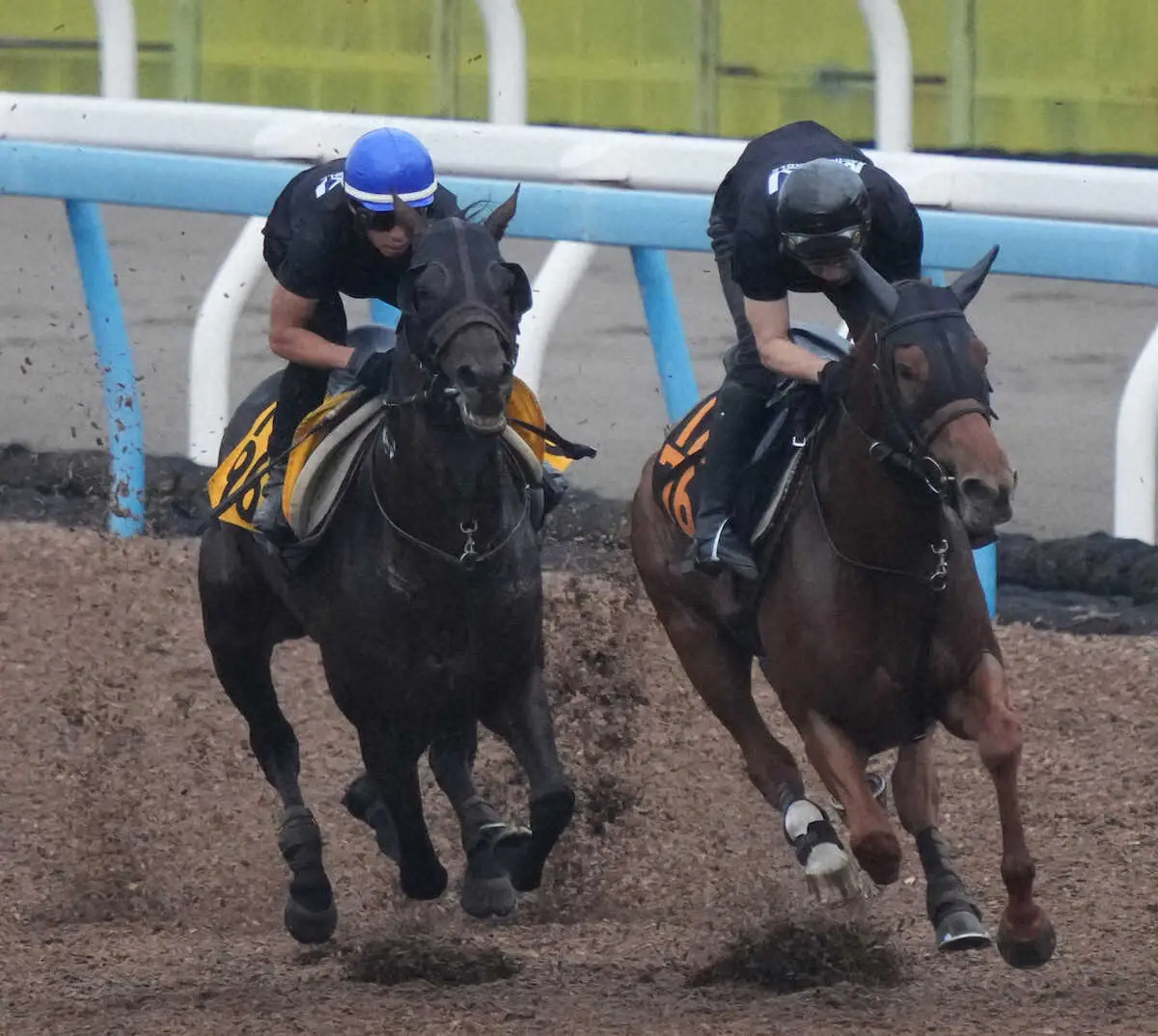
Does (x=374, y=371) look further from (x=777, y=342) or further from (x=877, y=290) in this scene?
(x=877, y=290)

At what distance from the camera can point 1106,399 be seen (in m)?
12.2

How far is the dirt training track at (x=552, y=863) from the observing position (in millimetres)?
5512

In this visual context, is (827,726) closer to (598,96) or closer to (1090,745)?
(1090,745)

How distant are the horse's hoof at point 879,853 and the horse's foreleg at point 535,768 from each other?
2.12ft

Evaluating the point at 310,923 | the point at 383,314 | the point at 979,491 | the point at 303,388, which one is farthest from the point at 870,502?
the point at 383,314

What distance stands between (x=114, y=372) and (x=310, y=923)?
2.94 metres

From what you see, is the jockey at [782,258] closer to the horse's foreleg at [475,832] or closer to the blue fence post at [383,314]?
the horse's foreleg at [475,832]

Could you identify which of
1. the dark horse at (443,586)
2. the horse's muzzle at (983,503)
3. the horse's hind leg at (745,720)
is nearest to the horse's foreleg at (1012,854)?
the horse's hind leg at (745,720)

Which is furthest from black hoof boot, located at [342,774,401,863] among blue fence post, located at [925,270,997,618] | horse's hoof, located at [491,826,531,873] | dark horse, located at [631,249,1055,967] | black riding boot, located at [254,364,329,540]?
blue fence post, located at [925,270,997,618]

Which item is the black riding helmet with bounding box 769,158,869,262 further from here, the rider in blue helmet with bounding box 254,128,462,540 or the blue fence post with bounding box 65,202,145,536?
the blue fence post with bounding box 65,202,145,536

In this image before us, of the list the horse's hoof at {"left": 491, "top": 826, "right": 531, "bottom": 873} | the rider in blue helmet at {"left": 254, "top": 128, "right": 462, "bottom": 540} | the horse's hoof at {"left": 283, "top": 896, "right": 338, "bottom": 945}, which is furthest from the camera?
the horse's hoof at {"left": 283, "top": 896, "right": 338, "bottom": 945}

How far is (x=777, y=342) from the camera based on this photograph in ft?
18.2

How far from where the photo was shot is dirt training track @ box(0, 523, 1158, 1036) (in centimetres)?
551

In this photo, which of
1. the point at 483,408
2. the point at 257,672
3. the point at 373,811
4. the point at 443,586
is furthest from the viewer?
the point at 257,672
